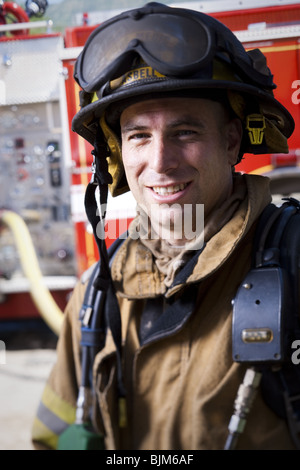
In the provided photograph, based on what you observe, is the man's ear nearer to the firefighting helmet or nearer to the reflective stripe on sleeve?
the firefighting helmet

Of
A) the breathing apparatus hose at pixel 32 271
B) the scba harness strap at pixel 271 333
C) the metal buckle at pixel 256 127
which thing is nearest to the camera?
the scba harness strap at pixel 271 333

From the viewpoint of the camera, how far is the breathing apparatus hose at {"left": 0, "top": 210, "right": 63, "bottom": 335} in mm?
4570

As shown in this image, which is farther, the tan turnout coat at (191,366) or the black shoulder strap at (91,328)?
the black shoulder strap at (91,328)

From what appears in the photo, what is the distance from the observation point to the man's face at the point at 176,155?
153cm

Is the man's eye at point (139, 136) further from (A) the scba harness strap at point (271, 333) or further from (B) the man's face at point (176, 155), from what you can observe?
(A) the scba harness strap at point (271, 333)

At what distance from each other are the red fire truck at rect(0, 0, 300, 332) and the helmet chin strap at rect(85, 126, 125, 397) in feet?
2.55

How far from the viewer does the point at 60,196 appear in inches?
193

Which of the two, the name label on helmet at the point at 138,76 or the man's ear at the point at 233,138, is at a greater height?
the name label on helmet at the point at 138,76

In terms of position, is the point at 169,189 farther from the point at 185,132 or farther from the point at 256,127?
the point at 256,127

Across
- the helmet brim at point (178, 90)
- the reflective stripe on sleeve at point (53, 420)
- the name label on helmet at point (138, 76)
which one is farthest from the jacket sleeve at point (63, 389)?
the name label on helmet at point (138, 76)

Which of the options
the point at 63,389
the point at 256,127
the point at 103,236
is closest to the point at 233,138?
the point at 256,127

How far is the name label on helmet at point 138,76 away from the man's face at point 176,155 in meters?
0.07

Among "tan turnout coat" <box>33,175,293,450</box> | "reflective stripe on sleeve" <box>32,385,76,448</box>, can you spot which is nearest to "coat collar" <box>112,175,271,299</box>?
"tan turnout coat" <box>33,175,293,450</box>

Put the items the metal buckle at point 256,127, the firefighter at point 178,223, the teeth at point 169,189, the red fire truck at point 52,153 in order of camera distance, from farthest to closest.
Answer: the red fire truck at point 52,153, the metal buckle at point 256,127, the teeth at point 169,189, the firefighter at point 178,223
